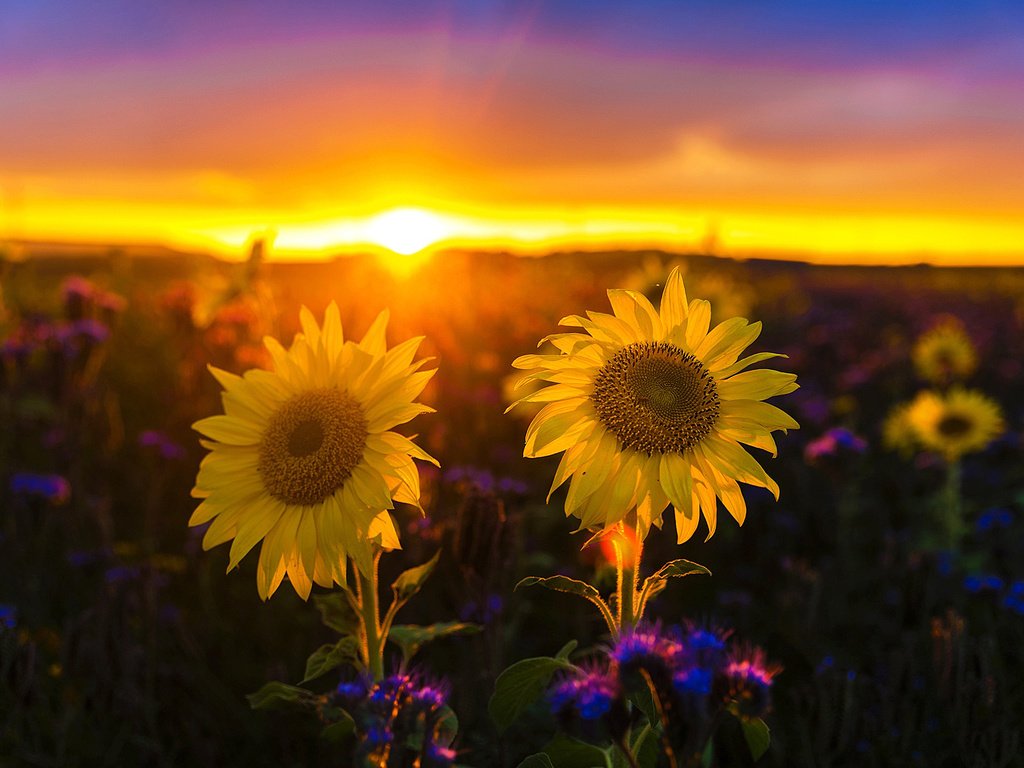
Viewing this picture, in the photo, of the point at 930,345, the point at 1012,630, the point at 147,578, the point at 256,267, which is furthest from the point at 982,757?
the point at 930,345

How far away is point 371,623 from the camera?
7.19ft

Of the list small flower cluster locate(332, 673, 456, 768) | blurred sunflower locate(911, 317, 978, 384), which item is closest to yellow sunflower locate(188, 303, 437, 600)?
small flower cluster locate(332, 673, 456, 768)

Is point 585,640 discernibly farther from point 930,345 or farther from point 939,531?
point 930,345

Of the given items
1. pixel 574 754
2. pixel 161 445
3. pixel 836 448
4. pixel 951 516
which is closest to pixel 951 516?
pixel 951 516

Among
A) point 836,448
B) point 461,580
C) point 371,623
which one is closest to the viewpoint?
point 371,623

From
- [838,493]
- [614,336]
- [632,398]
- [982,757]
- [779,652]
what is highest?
[614,336]

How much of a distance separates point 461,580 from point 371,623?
963mm

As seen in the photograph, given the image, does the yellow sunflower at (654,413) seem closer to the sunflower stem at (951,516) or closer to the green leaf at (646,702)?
the green leaf at (646,702)

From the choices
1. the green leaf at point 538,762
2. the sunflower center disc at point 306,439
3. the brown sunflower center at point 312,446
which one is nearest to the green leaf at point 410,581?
the brown sunflower center at point 312,446

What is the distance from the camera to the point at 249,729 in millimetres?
3764

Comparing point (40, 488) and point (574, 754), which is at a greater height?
point (574, 754)

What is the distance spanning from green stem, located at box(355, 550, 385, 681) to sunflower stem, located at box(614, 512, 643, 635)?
2.21ft

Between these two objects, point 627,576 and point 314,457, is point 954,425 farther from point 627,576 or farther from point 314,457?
point 314,457

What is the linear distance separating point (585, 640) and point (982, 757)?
1.75 metres
